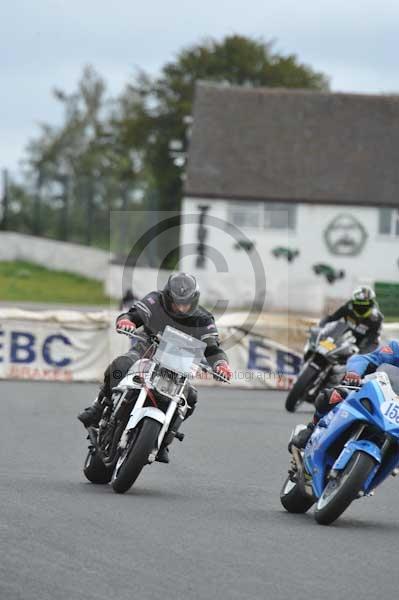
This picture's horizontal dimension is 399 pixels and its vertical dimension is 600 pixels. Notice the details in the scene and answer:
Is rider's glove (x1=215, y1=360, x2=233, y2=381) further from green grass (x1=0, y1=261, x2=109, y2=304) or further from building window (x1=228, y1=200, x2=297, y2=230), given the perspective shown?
building window (x1=228, y1=200, x2=297, y2=230)

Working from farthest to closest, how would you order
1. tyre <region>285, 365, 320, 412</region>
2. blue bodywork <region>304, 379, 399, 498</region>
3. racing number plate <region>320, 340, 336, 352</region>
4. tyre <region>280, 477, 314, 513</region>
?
racing number plate <region>320, 340, 336, 352</region> < tyre <region>285, 365, 320, 412</region> < tyre <region>280, 477, 314, 513</region> < blue bodywork <region>304, 379, 399, 498</region>

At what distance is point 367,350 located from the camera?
1900 centimetres

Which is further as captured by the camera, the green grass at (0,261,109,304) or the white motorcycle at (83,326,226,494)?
the green grass at (0,261,109,304)

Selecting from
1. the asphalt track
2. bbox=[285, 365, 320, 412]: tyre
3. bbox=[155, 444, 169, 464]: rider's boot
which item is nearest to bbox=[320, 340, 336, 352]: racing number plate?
bbox=[285, 365, 320, 412]: tyre

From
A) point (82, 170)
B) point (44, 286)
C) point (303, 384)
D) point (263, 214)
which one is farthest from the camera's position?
point (82, 170)

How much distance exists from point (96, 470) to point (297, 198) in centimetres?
4628

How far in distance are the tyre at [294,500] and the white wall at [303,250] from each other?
45096 mm

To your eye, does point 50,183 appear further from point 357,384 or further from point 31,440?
point 357,384

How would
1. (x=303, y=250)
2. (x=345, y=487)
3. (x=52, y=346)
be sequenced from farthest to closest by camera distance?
1. (x=303, y=250)
2. (x=52, y=346)
3. (x=345, y=487)

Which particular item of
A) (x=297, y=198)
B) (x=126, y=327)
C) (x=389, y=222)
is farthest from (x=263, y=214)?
(x=126, y=327)

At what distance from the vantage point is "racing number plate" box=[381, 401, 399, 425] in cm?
905

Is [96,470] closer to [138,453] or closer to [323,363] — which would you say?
[138,453]

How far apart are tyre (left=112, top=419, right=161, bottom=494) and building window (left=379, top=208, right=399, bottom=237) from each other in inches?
1865

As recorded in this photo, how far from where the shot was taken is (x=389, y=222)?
188 feet
